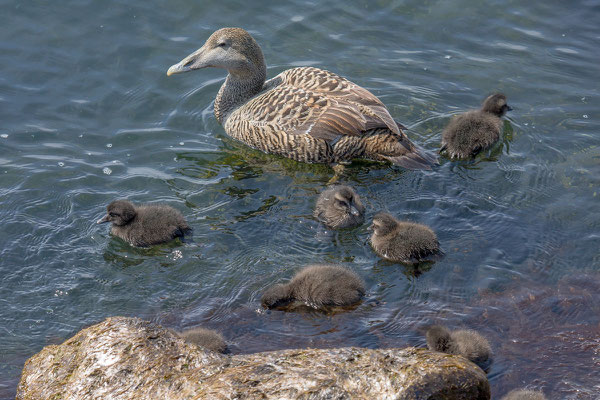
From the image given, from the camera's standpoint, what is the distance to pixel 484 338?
585 cm

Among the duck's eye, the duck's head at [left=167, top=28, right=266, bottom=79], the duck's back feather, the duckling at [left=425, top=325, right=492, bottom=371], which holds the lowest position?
the duckling at [left=425, top=325, right=492, bottom=371]

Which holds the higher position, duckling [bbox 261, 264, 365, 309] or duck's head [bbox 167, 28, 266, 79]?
duck's head [bbox 167, 28, 266, 79]

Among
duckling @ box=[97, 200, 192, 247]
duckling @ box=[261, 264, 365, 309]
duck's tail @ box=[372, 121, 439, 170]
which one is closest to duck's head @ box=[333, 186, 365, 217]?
duckling @ box=[261, 264, 365, 309]

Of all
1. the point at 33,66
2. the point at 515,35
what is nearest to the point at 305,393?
the point at 33,66

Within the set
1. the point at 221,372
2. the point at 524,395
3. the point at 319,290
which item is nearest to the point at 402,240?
the point at 319,290

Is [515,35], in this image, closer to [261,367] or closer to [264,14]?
[264,14]

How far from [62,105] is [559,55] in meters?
7.45

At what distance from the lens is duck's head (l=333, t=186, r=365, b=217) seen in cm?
735

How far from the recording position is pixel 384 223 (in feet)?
23.3

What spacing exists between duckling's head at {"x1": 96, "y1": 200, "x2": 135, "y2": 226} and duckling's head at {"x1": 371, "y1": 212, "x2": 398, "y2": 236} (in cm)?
261

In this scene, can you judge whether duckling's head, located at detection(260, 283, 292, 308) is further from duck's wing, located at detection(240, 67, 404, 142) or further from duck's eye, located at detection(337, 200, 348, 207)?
duck's wing, located at detection(240, 67, 404, 142)

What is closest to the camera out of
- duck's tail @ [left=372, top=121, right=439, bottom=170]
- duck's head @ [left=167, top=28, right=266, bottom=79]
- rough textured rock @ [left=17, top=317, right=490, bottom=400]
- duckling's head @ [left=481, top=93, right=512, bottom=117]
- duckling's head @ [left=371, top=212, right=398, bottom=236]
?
rough textured rock @ [left=17, top=317, right=490, bottom=400]

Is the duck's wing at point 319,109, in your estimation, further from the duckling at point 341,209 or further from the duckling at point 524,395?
the duckling at point 524,395

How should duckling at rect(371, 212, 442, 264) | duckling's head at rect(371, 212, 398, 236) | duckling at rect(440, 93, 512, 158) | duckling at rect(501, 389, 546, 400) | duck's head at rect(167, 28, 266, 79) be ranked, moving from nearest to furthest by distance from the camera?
1. duckling at rect(501, 389, 546, 400)
2. duckling at rect(371, 212, 442, 264)
3. duckling's head at rect(371, 212, 398, 236)
4. duckling at rect(440, 93, 512, 158)
5. duck's head at rect(167, 28, 266, 79)
